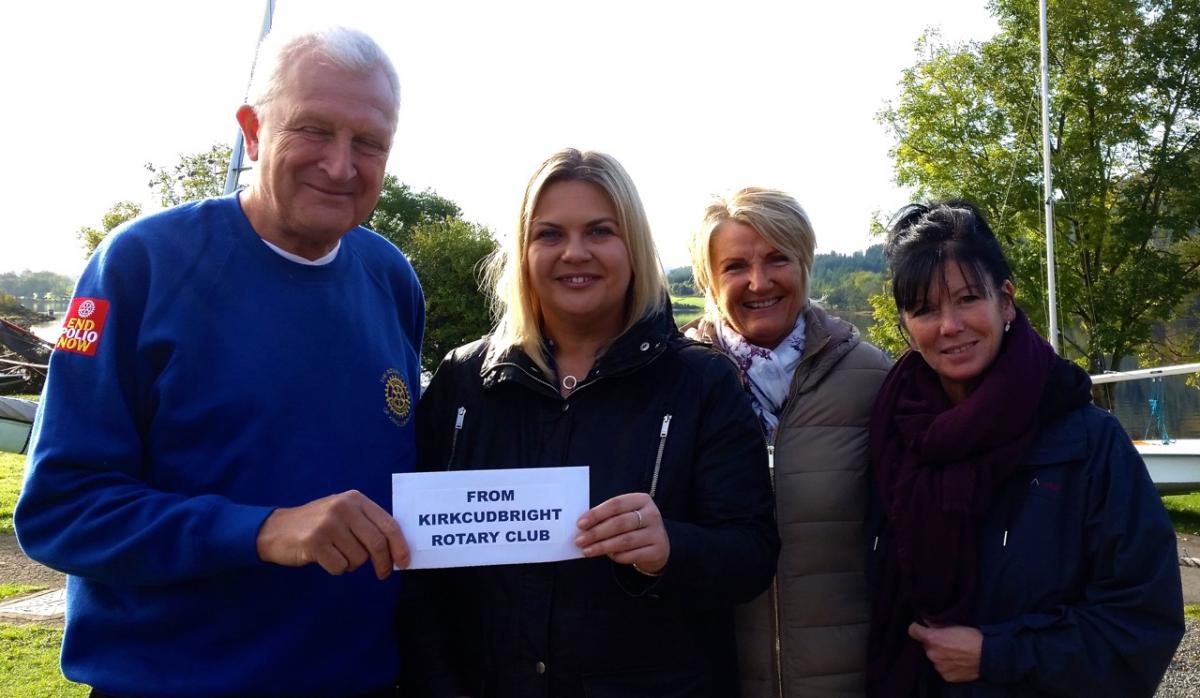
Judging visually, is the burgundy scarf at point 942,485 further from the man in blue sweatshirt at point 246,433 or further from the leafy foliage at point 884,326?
the leafy foliage at point 884,326

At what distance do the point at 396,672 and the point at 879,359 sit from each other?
1962mm

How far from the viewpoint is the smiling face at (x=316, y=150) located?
2.46 meters

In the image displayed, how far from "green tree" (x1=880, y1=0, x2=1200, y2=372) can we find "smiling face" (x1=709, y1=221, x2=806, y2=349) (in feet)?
65.8

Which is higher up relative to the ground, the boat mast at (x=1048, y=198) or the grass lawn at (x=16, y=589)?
the boat mast at (x=1048, y=198)

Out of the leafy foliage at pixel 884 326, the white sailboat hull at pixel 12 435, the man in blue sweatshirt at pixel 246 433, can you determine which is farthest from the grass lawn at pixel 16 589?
the leafy foliage at pixel 884 326

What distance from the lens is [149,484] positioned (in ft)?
7.62

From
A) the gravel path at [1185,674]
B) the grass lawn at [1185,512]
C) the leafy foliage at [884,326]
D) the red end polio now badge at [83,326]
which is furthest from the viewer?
the leafy foliage at [884,326]

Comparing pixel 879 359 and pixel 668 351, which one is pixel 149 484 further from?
pixel 879 359

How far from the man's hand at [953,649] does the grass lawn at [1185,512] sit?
40.1 feet

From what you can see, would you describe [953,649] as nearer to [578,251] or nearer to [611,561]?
[611,561]

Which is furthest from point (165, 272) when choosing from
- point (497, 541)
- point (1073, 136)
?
point (1073, 136)

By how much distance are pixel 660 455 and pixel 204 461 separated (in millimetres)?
1187

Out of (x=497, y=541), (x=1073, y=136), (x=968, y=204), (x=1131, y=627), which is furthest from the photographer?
(x=1073, y=136)

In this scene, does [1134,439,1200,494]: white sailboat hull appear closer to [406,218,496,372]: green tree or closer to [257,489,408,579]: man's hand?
[257,489,408,579]: man's hand
